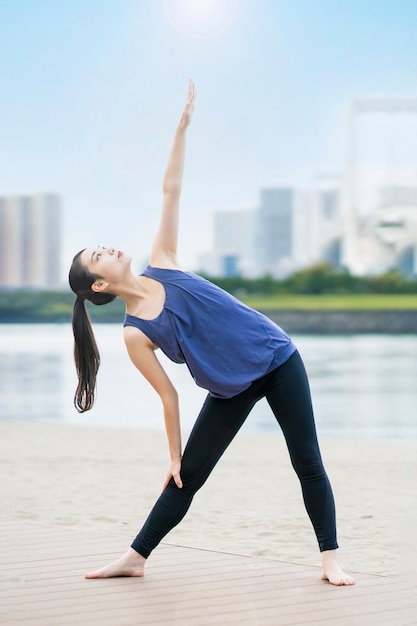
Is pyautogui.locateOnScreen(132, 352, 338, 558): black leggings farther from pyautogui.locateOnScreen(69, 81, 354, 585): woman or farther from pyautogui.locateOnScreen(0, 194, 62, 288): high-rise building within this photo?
pyautogui.locateOnScreen(0, 194, 62, 288): high-rise building

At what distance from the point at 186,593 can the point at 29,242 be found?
31.2 meters

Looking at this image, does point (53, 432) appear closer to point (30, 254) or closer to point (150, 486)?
point (150, 486)

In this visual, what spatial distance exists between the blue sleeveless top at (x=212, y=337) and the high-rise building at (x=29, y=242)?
29647mm

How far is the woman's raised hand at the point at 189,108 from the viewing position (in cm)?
278

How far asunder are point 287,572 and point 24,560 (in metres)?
0.81

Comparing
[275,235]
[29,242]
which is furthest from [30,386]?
[275,235]

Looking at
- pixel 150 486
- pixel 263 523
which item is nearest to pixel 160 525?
pixel 263 523

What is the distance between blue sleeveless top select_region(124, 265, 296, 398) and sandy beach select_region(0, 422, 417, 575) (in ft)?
2.90

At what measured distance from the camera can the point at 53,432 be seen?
7508 millimetres

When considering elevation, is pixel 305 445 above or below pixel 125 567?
above

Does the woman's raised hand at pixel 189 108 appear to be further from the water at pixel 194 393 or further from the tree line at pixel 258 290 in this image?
the tree line at pixel 258 290

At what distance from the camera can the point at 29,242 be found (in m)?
33.2

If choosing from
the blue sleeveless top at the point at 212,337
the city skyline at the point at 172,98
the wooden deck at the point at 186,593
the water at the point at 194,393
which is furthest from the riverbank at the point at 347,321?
the blue sleeveless top at the point at 212,337

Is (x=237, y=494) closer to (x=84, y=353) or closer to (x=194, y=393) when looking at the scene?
(x=84, y=353)
